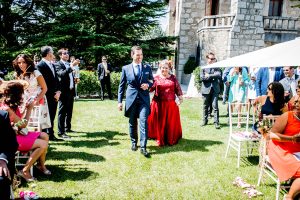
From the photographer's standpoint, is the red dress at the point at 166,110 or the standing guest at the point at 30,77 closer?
the standing guest at the point at 30,77

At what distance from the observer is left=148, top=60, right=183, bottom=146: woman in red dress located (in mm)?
7156

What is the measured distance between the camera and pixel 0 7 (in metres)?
19.4

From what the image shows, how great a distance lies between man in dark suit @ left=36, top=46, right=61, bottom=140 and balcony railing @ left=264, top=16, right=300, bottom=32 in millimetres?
17746

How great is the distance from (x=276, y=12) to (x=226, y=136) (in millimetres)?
20087

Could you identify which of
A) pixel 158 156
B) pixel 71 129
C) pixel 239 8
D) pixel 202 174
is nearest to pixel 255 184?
pixel 202 174

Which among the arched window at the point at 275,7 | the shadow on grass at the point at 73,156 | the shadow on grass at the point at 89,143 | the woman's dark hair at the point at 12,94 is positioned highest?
the arched window at the point at 275,7

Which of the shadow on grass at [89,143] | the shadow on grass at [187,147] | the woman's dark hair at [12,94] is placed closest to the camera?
the woman's dark hair at [12,94]

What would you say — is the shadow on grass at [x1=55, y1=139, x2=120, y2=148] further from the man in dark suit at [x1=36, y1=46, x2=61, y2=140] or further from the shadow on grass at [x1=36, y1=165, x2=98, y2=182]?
the shadow on grass at [x1=36, y1=165, x2=98, y2=182]

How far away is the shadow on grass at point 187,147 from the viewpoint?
22.1 ft

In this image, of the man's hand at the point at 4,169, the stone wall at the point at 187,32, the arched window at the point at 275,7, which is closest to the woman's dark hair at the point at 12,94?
the man's hand at the point at 4,169

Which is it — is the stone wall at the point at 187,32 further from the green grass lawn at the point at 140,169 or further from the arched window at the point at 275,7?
the green grass lawn at the point at 140,169

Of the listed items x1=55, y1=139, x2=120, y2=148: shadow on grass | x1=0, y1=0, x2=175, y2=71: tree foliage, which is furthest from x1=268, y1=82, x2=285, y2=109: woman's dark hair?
x1=0, y1=0, x2=175, y2=71: tree foliage

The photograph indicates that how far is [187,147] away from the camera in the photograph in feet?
22.9

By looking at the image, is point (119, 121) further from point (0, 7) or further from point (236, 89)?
point (0, 7)
